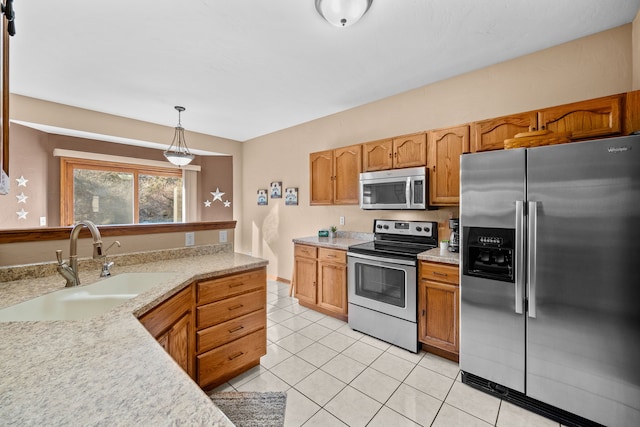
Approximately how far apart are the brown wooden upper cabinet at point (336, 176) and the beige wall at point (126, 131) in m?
2.08

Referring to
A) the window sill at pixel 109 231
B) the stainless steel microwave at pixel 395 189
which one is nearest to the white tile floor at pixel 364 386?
the window sill at pixel 109 231

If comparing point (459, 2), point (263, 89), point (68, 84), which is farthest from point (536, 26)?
point (68, 84)

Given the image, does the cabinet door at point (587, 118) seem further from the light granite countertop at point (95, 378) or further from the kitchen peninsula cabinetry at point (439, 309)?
the light granite countertop at point (95, 378)

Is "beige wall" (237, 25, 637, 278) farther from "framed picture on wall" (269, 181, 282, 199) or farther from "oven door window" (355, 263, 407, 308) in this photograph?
"oven door window" (355, 263, 407, 308)

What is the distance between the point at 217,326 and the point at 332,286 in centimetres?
154

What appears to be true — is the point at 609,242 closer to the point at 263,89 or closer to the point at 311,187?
the point at 311,187

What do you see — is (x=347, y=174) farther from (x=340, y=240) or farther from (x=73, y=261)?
(x=73, y=261)

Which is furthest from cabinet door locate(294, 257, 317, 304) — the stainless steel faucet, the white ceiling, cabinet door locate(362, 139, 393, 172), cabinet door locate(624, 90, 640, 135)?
cabinet door locate(624, 90, 640, 135)

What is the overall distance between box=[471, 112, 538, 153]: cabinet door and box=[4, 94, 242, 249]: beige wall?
2827mm

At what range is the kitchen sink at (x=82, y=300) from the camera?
1.27 meters

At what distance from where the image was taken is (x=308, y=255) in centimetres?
342

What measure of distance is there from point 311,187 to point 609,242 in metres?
2.89

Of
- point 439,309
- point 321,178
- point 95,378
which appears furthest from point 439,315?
point 95,378

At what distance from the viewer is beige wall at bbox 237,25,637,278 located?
84.1 inches
